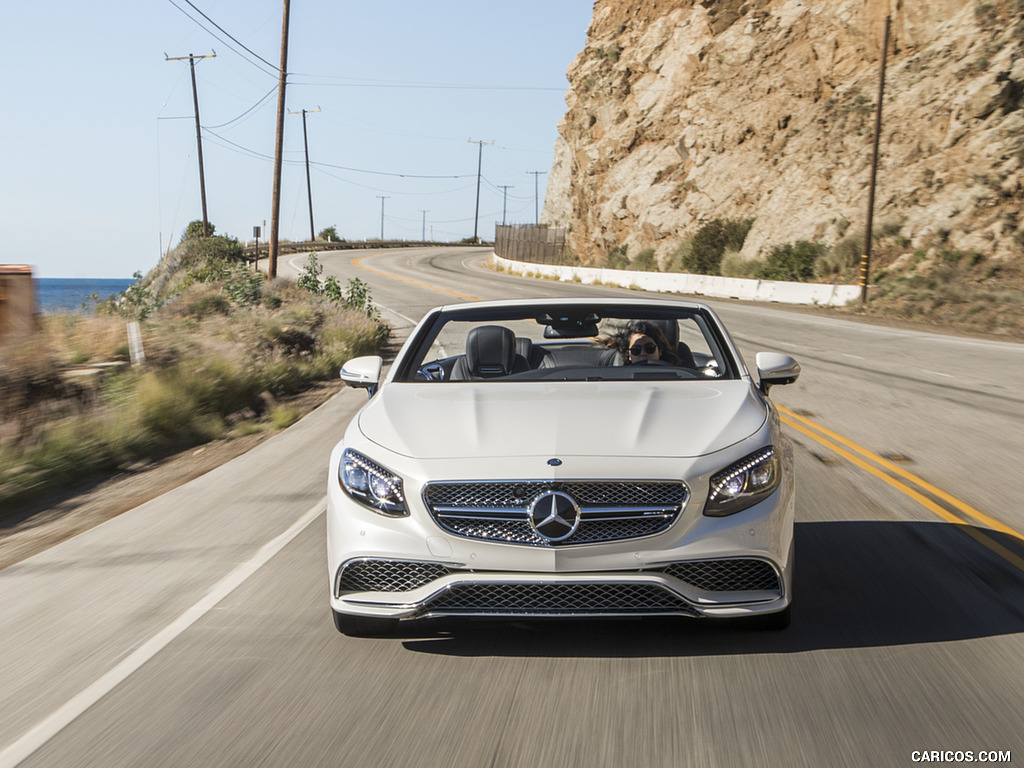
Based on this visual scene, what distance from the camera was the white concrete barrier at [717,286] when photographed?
Result: 33.7m

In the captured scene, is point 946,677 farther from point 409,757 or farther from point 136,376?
point 136,376

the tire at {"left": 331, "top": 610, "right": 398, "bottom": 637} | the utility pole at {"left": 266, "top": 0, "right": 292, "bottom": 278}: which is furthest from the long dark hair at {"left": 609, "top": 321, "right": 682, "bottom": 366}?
the utility pole at {"left": 266, "top": 0, "right": 292, "bottom": 278}

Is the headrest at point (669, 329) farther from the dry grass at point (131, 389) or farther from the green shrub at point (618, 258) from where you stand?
the green shrub at point (618, 258)

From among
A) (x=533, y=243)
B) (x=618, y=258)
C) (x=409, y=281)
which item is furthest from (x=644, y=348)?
(x=533, y=243)

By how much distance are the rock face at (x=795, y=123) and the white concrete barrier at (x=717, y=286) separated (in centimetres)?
346

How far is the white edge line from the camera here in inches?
137

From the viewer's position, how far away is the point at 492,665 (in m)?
4.07

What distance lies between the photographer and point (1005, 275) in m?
29.7

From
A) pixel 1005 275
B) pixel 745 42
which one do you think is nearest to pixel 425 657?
pixel 1005 275

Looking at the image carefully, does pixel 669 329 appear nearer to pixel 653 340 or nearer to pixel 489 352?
pixel 653 340

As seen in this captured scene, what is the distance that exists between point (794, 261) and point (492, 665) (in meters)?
37.3

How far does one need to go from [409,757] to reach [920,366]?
15.5 m

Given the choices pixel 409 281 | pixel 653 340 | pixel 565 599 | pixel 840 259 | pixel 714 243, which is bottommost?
pixel 409 281

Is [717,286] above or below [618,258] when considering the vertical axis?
below
